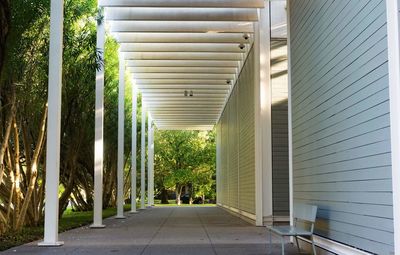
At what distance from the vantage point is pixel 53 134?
8.56 metres

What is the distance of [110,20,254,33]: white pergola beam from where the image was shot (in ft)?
46.8

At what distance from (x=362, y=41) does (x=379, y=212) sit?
164cm

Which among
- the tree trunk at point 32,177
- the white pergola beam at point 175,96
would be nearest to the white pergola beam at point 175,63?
the white pergola beam at point 175,96

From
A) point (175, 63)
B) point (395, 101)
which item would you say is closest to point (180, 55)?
point (175, 63)

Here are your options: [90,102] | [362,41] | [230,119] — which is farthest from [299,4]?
[230,119]

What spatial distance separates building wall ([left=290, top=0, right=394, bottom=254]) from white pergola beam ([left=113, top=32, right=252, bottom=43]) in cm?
694

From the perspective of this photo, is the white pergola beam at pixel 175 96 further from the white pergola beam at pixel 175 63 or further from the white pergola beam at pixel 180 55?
the white pergola beam at pixel 180 55

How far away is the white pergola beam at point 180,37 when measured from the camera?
15.2 m

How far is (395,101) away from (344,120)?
5.18 feet

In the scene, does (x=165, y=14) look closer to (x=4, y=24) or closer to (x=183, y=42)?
(x=183, y=42)

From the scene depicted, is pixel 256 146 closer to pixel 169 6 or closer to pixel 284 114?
pixel 284 114

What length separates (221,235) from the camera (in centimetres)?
1054

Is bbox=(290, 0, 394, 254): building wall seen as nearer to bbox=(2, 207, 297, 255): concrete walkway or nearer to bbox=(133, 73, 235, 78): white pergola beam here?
bbox=(2, 207, 297, 255): concrete walkway

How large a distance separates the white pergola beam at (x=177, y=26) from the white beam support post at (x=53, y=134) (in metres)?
5.46
